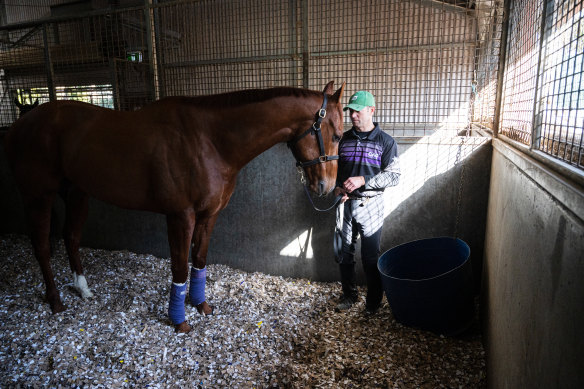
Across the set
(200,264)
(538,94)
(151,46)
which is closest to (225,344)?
(200,264)

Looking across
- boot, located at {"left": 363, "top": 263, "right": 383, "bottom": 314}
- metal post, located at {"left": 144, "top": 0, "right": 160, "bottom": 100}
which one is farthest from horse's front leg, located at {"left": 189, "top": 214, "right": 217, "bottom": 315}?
metal post, located at {"left": 144, "top": 0, "right": 160, "bottom": 100}

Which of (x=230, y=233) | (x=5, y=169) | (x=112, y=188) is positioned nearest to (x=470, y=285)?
(x=230, y=233)

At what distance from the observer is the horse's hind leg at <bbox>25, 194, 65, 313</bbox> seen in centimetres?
296

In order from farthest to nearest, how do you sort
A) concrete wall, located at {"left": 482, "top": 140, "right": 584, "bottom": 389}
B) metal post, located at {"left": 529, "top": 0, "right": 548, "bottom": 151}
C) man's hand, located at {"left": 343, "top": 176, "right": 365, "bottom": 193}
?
1. man's hand, located at {"left": 343, "top": 176, "right": 365, "bottom": 193}
2. metal post, located at {"left": 529, "top": 0, "right": 548, "bottom": 151}
3. concrete wall, located at {"left": 482, "top": 140, "right": 584, "bottom": 389}

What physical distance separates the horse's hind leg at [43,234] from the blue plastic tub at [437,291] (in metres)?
2.82

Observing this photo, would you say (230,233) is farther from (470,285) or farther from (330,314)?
(470,285)

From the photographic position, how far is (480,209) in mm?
2955

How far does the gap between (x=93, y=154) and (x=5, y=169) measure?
122 inches

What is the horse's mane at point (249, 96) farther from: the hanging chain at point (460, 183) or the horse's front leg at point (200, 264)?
the hanging chain at point (460, 183)

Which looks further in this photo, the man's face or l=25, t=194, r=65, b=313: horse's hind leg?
l=25, t=194, r=65, b=313: horse's hind leg

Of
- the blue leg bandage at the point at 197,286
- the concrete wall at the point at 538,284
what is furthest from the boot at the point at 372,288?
the blue leg bandage at the point at 197,286

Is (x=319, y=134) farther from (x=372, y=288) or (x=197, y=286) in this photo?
(x=197, y=286)

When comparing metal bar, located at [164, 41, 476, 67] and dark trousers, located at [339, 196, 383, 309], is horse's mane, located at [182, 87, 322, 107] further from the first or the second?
metal bar, located at [164, 41, 476, 67]

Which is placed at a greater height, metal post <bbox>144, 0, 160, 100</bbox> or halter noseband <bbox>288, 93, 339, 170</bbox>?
metal post <bbox>144, 0, 160, 100</bbox>
